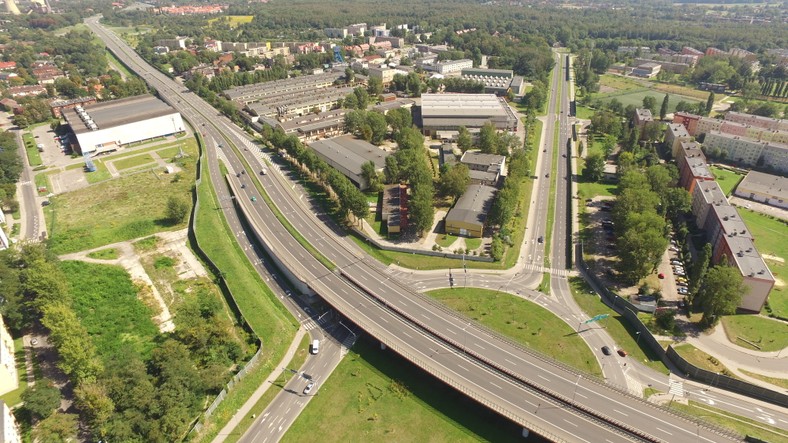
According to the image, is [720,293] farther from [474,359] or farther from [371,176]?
[371,176]

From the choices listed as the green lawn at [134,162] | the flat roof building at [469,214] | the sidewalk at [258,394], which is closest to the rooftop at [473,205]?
the flat roof building at [469,214]

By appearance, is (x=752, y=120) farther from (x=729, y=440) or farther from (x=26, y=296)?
(x=26, y=296)

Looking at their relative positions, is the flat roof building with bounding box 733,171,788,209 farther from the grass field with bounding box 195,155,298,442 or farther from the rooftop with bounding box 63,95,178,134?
A: the rooftop with bounding box 63,95,178,134

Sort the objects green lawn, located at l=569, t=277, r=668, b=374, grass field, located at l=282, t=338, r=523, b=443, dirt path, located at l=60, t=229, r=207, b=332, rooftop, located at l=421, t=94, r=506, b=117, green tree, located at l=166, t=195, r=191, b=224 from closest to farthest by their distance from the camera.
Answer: grass field, located at l=282, t=338, r=523, b=443
green lawn, located at l=569, t=277, r=668, b=374
dirt path, located at l=60, t=229, r=207, b=332
green tree, located at l=166, t=195, r=191, b=224
rooftop, located at l=421, t=94, r=506, b=117

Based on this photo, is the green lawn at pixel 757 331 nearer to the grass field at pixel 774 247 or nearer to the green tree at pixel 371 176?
the grass field at pixel 774 247

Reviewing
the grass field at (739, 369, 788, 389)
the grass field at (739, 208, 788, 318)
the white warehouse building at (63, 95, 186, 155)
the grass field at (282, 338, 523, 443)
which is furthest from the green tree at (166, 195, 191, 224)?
the grass field at (739, 208, 788, 318)

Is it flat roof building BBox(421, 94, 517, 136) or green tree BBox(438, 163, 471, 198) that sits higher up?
flat roof building BBox(421, 94, 517, 136)
